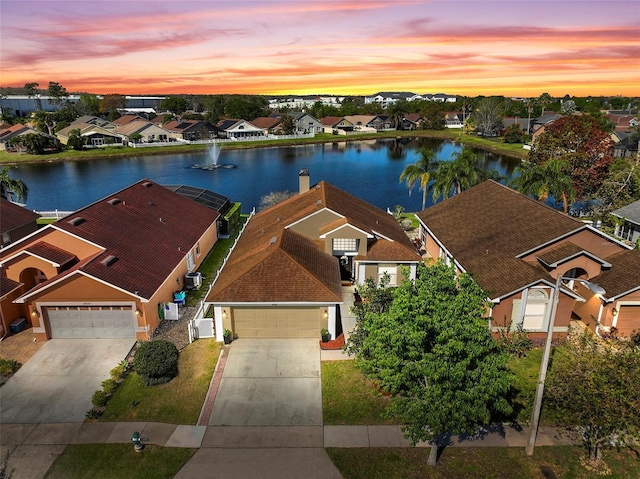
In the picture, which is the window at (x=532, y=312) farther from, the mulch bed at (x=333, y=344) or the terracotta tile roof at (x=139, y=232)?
the terracotta tile roof at (x=139, y=232)

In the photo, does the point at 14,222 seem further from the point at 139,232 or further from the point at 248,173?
the point at 248,173

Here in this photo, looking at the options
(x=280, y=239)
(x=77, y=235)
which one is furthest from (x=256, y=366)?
(x=77, y=235)

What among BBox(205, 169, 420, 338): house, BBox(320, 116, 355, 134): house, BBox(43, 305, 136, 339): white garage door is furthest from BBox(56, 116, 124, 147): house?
BBox(43, 305, 136, 339): white garage door

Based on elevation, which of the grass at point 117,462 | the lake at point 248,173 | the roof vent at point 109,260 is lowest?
the lake at point 248,173

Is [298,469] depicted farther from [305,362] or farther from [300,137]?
[300,137]

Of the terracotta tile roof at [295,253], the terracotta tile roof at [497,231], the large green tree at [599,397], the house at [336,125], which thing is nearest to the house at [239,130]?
the house at [336,125]

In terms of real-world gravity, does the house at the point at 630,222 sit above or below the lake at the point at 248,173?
above
